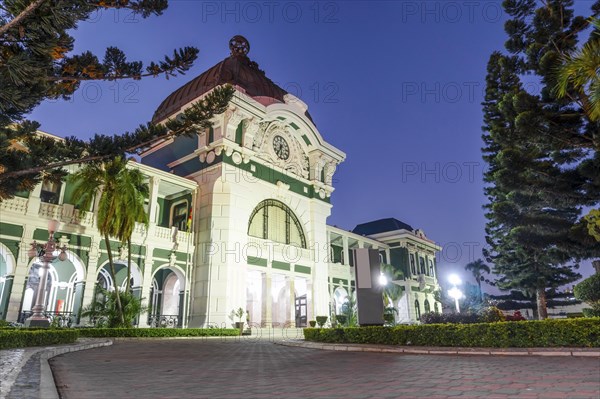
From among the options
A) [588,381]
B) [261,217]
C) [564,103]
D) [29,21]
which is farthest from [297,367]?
[261,217]

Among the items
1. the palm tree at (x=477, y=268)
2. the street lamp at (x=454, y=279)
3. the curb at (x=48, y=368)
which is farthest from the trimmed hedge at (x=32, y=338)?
the palm tree at (x=477, y=268)

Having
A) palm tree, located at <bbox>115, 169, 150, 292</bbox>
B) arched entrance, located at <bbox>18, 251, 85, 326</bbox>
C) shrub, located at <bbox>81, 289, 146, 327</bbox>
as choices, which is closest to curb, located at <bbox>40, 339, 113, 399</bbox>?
shrub, located at <bbox>81, 289, 146, 327</bbox>

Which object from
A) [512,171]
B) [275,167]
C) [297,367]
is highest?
[275,167]

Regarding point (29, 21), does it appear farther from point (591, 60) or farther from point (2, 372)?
point (591, 60)

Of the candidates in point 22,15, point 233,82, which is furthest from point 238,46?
point 22,15

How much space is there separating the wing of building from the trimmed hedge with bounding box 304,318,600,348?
1285cm

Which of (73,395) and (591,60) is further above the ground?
(591,60)

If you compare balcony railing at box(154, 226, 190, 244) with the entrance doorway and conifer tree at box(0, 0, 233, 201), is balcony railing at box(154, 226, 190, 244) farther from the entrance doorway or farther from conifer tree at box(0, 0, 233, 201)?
conifer tree at box(0, 0, 233, 201)

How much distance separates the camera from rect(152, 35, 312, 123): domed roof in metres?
28.0

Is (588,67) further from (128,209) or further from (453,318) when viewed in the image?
(128,209)

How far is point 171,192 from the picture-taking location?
25844 mm

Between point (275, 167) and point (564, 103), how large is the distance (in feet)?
59.6

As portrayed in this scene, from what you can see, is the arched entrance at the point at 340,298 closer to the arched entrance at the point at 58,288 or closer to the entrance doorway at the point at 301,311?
the entrance doorway at the point at 301,311

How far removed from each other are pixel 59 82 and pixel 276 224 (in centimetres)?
2148
